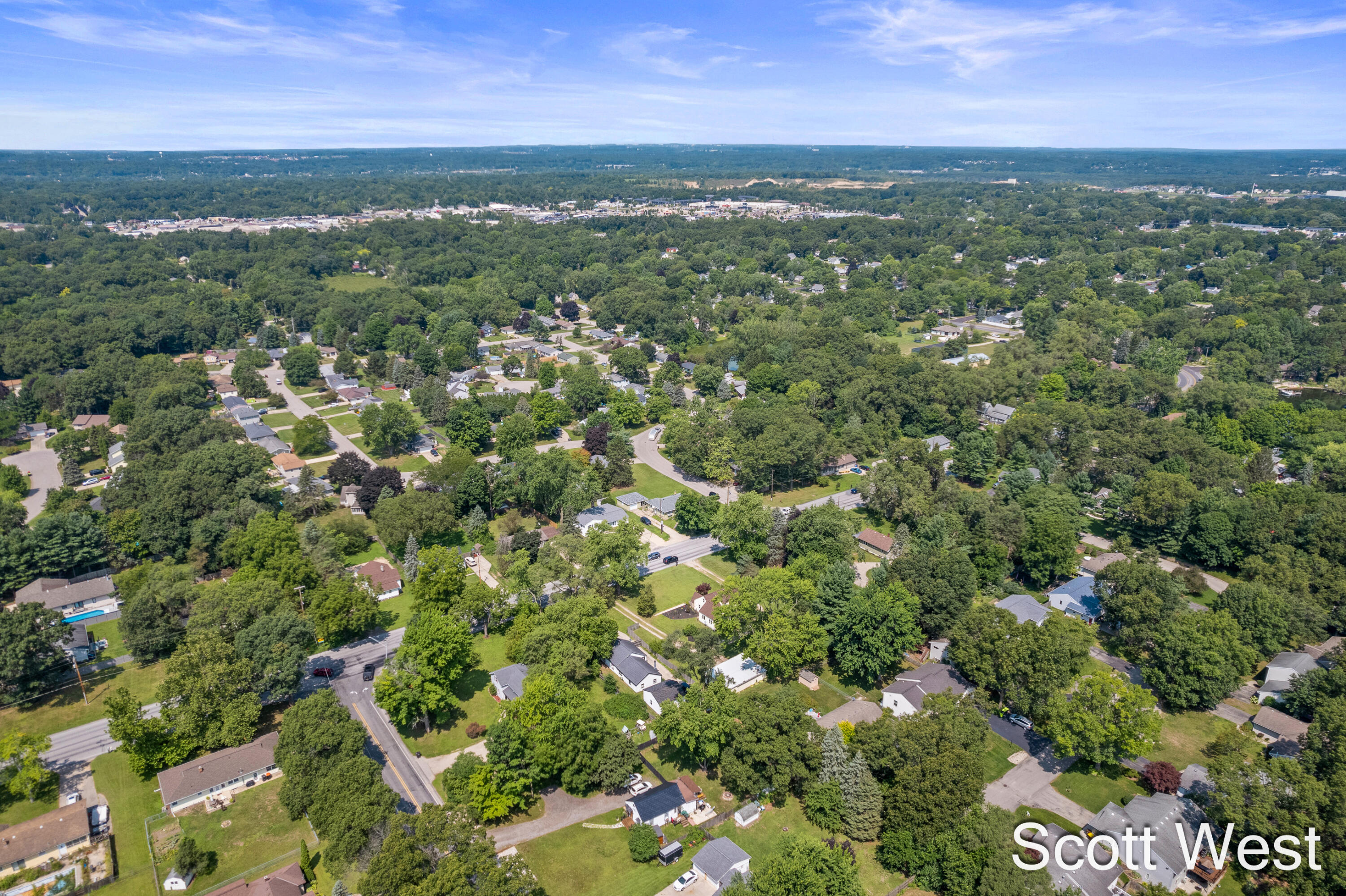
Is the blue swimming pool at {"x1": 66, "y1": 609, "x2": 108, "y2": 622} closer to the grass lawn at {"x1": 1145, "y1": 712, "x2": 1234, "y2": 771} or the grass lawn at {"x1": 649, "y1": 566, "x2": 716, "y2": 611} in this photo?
the grass lawn at {"x1": 649, "y1": 566, "x2": 716, "y2": 611}

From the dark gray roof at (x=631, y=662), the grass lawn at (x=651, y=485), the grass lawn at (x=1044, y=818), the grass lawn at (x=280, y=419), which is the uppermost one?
the grass lawn at (x=280, y=419)

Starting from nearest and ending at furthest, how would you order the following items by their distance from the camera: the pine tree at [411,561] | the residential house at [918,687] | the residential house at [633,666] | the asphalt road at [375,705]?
the asphalt road at [375,705] → the residential house at [918,687] → the residential house at [633,666] → the pine tree at [411,561]

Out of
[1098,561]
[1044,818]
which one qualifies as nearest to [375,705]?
[1044,818]

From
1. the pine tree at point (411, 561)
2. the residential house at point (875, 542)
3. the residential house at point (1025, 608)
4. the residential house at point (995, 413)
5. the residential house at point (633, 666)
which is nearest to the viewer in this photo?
the residential house at point (633, 666)

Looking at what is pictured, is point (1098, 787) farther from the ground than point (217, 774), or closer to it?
closer to it

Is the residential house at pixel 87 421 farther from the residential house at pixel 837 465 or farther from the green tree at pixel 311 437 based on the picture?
the residential house at pixel 837 465

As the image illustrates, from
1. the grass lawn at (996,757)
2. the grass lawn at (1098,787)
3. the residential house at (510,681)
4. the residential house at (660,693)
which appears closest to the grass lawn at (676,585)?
the residential house at (660,693)

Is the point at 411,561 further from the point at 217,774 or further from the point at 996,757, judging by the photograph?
the point at 996,757
